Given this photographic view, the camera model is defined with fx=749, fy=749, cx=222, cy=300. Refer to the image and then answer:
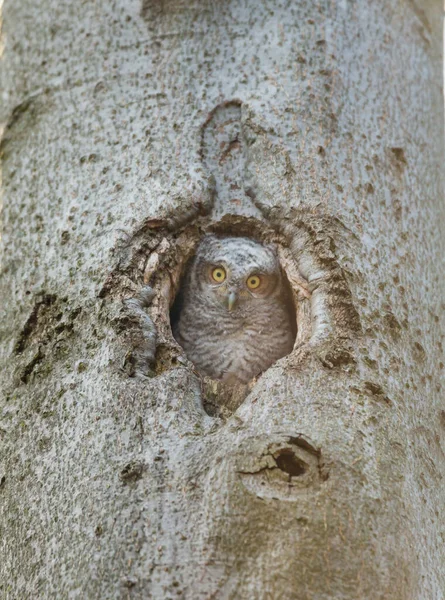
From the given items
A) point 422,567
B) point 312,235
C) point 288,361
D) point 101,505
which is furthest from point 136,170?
point 422,567

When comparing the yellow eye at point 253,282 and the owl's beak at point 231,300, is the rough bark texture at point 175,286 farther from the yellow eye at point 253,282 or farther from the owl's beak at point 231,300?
the owl's beak at point 231,300

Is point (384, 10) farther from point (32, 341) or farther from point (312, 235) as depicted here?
point (32, 341)

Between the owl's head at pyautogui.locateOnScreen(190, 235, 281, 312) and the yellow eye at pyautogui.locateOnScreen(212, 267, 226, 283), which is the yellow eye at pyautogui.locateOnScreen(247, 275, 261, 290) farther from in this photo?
the yellow eye at pyautogui.locateOnScreen(212, 267, 226, 283)

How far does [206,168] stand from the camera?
8.02 ft

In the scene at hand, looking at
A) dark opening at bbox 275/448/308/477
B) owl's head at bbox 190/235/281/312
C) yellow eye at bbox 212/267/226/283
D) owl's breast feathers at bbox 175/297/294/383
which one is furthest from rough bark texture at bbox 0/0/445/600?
yellow eye at bbox 212/267/226/283

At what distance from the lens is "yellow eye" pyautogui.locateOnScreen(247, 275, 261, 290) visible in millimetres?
3372

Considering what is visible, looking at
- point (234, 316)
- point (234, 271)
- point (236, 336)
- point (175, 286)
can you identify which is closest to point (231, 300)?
point (234, 316)

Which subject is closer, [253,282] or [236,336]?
[253,282]

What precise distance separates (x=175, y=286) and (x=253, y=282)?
2.97 ft

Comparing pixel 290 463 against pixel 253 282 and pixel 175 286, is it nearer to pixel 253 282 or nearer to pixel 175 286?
pixel 175 286

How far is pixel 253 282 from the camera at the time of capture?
3.47 m

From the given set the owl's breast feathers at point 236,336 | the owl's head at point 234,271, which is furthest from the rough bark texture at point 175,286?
the owl's breast feathers at point 236,336

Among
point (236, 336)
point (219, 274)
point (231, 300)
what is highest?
point (219, 274)

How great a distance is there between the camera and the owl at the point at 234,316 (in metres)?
3.25
